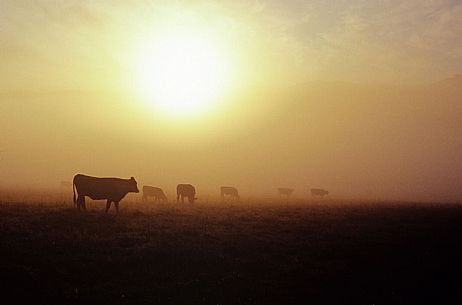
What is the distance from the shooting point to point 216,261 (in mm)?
14820

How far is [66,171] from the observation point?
191 metres

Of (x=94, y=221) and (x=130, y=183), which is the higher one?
(x=130, y=183)

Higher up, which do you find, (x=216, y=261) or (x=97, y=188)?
(x=97, y=188)

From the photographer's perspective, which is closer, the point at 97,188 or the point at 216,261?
the point at 216,261

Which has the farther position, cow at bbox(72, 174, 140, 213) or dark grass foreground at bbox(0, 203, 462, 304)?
cow at bbox(72, 174, 140, 213)

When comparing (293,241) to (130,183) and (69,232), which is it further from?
(130,183)

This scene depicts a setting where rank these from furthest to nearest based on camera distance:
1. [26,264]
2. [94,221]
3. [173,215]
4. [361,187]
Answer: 1. [361,187]
2. [173,215]
3. [94,221]
4. [26,264]

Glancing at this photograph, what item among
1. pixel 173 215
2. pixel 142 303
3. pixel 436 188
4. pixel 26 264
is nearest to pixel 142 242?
pixel 26 264

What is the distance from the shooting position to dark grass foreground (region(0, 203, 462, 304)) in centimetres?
1166

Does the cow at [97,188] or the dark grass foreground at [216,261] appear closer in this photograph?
the dark grass foreground at [216,261]

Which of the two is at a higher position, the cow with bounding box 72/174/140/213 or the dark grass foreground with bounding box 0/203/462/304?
the cow with bounding box 72/174/140/213

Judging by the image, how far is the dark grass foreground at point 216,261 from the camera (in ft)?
38.2

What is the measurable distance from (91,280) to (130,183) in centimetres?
1682

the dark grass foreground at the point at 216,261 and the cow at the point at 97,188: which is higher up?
the cow at the point at 97,188
